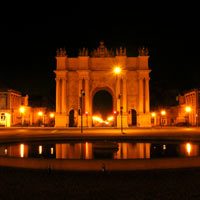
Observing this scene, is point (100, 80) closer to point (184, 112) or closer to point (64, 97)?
point (64, 97)

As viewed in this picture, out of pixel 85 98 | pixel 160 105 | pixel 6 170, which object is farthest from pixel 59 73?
pixel 6 170

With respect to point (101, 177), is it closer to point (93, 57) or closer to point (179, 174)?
point (179, 174)

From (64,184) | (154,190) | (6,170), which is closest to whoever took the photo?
(154,190)

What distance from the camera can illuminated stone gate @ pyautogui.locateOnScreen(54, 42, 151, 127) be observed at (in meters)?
57.7

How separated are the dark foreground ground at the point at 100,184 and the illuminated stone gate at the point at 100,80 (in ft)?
155

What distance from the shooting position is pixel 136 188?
7863mm

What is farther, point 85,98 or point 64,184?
point 85,98

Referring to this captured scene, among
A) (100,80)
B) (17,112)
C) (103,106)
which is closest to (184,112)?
(100,80)

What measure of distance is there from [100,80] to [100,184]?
51.9m

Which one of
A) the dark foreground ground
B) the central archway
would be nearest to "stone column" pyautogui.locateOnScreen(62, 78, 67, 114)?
the central archway

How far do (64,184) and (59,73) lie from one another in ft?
169

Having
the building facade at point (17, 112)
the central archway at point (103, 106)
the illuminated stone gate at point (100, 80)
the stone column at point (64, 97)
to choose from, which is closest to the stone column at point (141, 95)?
the illuminated stone gate at point (100, 80)

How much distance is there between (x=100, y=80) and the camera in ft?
196

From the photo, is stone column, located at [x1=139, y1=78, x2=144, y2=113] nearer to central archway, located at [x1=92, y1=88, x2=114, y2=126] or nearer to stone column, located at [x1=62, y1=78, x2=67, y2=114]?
stone column, located at [x1=62, y1=78, x2=67, y2=114]
